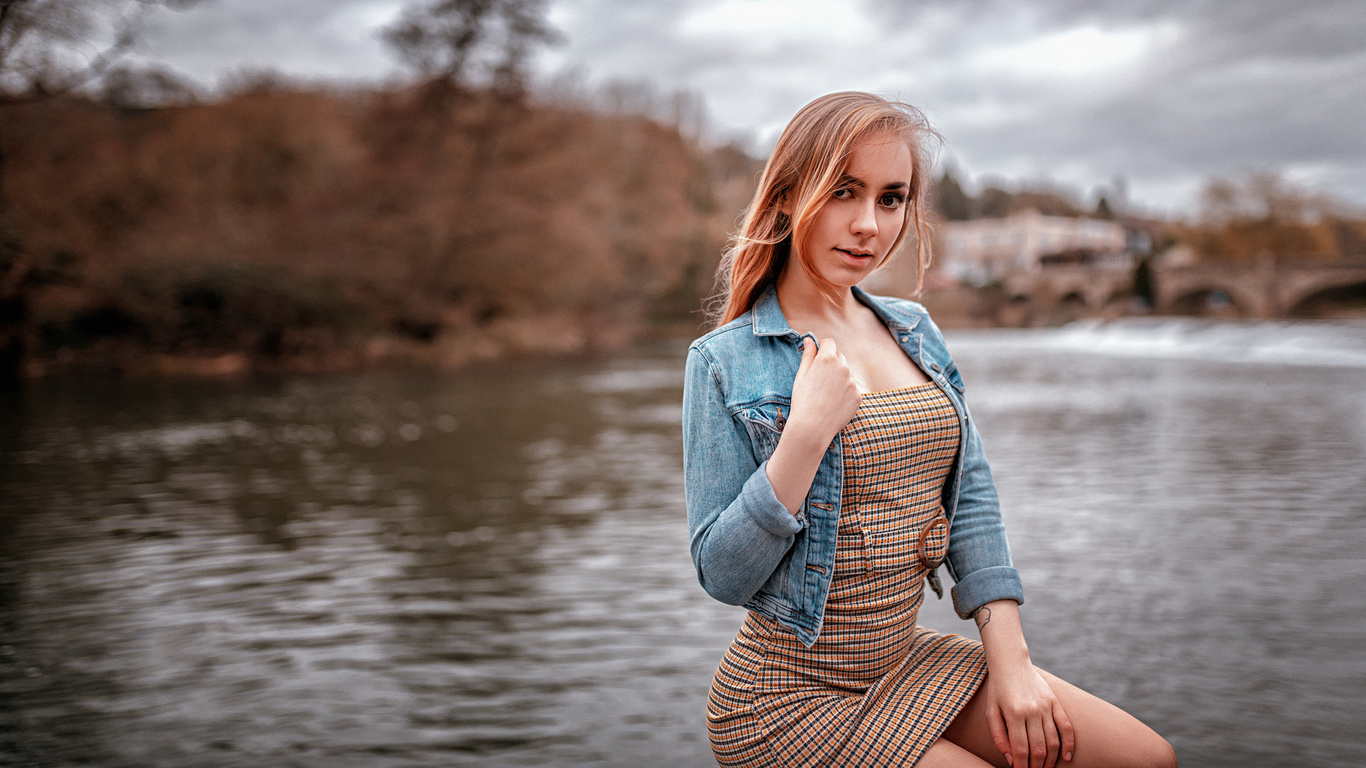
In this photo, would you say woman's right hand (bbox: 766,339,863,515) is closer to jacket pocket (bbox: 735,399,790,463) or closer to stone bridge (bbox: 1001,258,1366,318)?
jacket pocket (bbox: 735,399,790,463)

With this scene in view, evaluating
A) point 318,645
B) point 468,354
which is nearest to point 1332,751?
point 318,645

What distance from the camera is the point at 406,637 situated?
473cm

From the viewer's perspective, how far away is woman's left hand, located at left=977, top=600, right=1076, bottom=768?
4.94 ft

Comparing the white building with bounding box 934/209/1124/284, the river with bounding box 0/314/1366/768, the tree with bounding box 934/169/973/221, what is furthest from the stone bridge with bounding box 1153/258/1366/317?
the tree with bounding box 934/169/973/221

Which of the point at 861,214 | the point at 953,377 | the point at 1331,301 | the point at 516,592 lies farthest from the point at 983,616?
the point at 1331,301

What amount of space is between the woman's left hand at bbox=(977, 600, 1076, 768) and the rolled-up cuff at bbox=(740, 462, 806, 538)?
424 mm

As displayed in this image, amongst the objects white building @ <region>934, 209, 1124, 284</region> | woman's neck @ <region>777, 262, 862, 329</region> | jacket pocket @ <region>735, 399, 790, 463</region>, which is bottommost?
jacket pocket @ <region>735, 399, 790, 463</region>

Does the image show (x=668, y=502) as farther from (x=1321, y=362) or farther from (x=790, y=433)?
(x=1321, y=362)

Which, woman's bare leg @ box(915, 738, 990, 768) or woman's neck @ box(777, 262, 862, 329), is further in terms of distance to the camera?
woman's neck @ box(777, 262, 862, 329)

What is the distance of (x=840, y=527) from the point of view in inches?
63.2

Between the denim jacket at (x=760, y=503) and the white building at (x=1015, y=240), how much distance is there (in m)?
98.7

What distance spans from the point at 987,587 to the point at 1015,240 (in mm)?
109207

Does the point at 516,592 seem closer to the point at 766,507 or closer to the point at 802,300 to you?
the point at 802,300

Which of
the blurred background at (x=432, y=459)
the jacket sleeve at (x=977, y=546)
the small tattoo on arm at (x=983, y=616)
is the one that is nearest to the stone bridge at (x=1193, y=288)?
the blurred background at (x=432, y=459)
